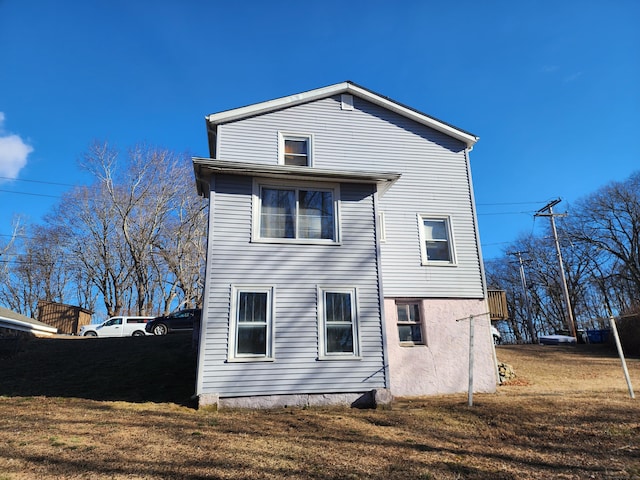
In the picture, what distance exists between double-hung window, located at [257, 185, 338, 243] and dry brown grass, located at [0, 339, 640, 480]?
12.7ft

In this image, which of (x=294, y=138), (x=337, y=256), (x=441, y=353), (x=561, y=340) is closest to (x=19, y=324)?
(x=294, y=138)

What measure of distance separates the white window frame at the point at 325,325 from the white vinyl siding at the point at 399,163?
1.83m

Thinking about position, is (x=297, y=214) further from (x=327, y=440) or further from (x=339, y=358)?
(x=327, y=440)

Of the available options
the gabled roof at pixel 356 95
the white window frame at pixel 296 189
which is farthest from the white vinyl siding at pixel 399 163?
the white window frame at pixel 296 189

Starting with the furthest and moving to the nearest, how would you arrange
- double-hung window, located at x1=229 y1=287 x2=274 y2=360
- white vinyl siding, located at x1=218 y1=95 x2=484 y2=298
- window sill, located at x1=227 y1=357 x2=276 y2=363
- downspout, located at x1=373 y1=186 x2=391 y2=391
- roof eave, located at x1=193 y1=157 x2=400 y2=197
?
1. white vinyl siding, located at x1=218 y1=95 x2=484 y2=298
2. roof eave, located at x1=193 y1=157 x2=400 y2=197
3. downspout, located at x1=373 y1=186 x2=391 y2=391
4. double-hung window, located at x1=229 y1=287 x2=274 y2=360
5. window sill, located at x1=227 y1=357 x2=276 y2=363

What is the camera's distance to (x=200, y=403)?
7.66 meters

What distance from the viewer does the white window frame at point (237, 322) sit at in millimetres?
8109

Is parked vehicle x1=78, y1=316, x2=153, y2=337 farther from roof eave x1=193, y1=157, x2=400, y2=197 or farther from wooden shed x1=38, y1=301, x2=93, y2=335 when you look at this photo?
roof eave x1=193, y1=157, x2=400, y2=197

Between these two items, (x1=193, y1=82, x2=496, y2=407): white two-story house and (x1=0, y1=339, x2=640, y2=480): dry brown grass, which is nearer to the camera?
(x1=0, y1=339, x2=640, y2=480): dry brown grass

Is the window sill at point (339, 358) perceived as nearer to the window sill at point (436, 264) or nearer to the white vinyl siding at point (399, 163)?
the white vinyl siding at point (399, 163)

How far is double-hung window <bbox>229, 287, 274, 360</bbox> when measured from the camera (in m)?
8.20

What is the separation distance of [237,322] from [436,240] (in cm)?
624

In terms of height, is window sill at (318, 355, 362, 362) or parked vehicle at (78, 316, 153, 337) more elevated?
parked vehicle at (78, 316, 153, 337)

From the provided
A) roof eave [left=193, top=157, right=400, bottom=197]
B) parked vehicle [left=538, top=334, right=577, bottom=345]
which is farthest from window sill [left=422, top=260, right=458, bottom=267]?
parked vehicle [left=538, top=334, right=577, bottom=345]
